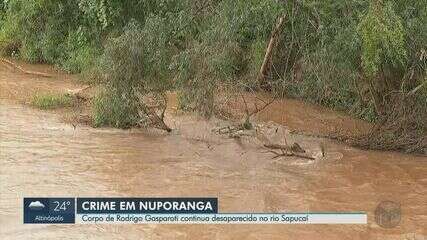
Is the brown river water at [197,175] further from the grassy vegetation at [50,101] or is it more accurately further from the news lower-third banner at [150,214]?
the grassy vegetation at [50,101]

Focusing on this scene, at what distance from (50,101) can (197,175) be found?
14.2 ft

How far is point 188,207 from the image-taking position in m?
6.91

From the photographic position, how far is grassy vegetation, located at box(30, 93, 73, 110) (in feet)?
37.4

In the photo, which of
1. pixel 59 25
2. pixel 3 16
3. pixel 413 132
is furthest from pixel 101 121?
pixel 3 16

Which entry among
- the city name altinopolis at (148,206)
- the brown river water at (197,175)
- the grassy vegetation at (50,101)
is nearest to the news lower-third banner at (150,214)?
the city name altinopolis at (148,206)

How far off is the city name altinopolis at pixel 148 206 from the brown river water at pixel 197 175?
31 centimetres

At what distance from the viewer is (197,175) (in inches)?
328

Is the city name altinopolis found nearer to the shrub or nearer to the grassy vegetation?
the shrub

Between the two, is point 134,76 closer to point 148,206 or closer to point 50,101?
point 50,101

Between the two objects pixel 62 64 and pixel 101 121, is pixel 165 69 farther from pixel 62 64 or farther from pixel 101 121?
pixel 62 64

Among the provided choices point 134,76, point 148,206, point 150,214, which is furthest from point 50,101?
point 150,214

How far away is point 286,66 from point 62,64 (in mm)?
5995

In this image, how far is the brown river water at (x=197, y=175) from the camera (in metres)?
6.65

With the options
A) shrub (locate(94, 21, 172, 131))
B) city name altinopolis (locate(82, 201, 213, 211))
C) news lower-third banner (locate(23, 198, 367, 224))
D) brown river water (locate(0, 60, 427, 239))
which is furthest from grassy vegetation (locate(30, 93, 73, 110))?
city name altinopolis (locate(82, 201, 213, 211))
